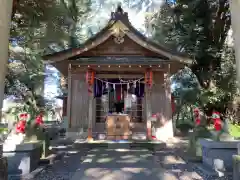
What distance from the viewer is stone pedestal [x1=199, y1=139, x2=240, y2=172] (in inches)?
196

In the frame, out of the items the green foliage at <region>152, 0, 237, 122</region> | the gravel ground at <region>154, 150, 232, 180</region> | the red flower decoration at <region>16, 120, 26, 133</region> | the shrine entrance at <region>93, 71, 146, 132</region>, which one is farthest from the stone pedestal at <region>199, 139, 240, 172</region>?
the green foliage at <region>152, 0, 237, 122</region>

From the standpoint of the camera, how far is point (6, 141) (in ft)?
16.0

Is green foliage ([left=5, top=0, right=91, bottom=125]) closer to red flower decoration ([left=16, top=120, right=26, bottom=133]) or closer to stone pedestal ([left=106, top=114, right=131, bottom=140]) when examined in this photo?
red flower decoration ([left=16, top=120, right=26, bottom=133])

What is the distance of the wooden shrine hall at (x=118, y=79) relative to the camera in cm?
844

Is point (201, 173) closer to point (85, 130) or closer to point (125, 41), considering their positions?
point (85, 130)

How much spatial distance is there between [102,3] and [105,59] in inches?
865

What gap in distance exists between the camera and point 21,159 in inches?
191

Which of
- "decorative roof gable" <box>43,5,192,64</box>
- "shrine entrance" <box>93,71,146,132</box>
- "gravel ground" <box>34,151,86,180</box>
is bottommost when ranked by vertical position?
"gravel ground" <box>34,151,86,180</box>

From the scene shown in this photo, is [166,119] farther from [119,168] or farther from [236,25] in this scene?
[236,25]

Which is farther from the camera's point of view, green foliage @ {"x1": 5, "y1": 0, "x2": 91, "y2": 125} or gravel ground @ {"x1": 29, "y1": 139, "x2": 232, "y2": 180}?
green foliage @ {"x1": 5, "y1": 0, "x2": 91, "y2": 125}

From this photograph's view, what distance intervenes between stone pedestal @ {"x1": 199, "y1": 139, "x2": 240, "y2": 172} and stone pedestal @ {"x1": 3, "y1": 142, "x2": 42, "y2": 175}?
14.6 feet

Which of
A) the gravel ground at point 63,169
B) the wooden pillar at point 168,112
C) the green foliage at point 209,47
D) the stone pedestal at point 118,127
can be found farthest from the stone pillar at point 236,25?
the green foliage at point 209,47

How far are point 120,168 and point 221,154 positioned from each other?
2532 millimetres

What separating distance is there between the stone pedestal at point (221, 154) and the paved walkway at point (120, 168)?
57 centimetres
